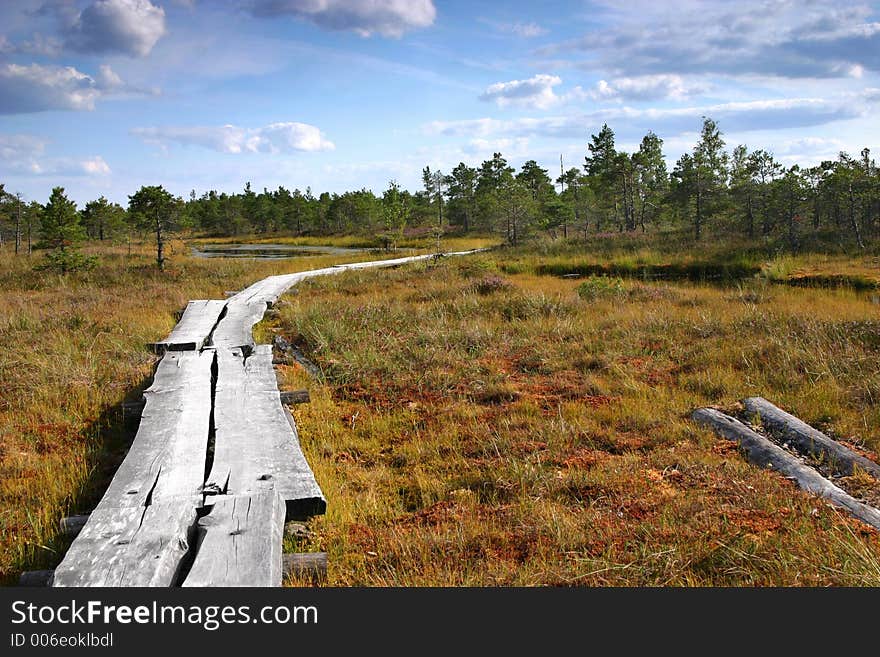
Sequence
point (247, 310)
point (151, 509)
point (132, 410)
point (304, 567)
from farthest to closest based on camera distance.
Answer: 1. point (247, 310)
2. point (132, 410)
3. point (151, 509)
4. point (304, 567)

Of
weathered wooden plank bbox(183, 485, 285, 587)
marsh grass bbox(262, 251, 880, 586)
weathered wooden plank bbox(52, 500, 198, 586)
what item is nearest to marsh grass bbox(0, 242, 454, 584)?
weathered wooden plank bbox(52, 500, 198, 586)

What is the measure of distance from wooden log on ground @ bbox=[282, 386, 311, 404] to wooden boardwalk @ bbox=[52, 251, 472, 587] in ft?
0.91

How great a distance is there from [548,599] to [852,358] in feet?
22.4

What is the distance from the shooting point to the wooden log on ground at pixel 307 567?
3.70 meters

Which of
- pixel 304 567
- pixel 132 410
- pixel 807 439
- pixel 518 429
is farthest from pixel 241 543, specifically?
pixel 807 439

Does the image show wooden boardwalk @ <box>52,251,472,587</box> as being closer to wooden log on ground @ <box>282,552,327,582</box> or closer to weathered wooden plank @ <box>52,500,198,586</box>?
weathered wooden plank @ <box>52,500,198,586</box>

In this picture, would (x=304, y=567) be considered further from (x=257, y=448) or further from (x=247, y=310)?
(x=247, y=310)

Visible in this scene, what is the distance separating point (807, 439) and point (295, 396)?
17.5ft

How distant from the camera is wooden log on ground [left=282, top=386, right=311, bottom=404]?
23.7 ft

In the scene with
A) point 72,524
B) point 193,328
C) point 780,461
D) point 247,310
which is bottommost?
point 780,461

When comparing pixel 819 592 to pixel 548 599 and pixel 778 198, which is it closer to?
pixel 548 599

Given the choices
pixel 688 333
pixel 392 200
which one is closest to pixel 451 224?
pixel 392 200

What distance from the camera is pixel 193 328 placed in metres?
10.4

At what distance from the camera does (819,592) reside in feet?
10.5
